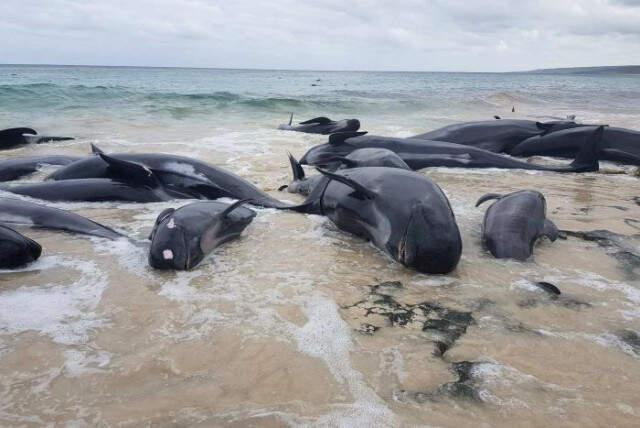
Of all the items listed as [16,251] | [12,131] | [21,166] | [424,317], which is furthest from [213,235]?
[12,131]

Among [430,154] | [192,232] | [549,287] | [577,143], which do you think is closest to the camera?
[549,287]

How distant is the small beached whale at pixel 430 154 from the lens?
8914 millimetres

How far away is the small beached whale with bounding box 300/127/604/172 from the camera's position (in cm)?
891

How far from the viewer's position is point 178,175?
7004 millimetres

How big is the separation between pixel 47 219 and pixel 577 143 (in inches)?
362

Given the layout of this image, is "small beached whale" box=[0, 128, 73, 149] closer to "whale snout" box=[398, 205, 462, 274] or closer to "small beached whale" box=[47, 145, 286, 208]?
"small beached whale" box=[47, 145, 286, 208]

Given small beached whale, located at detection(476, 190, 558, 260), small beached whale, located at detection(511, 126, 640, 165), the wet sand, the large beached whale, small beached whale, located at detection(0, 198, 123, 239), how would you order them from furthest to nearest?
small beached whale, located at detection(511, 126, 640, 165) → the large beached whale → small beached whale, located at detection(0, 198, 123, 239) → small beached whale, located at detection(476, 190, 558, 260) → the wet sand

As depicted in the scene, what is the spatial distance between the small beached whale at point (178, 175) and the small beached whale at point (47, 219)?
120 centimetres

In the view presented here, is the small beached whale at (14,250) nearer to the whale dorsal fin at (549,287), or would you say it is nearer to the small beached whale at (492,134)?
the whale dorsal fin at (549,287)

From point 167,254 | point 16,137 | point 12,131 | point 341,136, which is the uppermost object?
point 341,136

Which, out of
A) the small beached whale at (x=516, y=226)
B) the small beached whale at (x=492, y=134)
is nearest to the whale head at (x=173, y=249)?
the small beached whale at (x=516, y=226)

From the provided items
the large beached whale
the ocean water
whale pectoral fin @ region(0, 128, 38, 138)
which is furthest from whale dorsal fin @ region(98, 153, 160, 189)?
whale pectoral fin @ region(0, 128, 38, 138)

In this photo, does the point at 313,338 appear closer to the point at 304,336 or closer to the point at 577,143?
the point at 304,336

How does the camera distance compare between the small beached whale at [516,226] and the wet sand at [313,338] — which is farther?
the small beached whale at [516,226]
